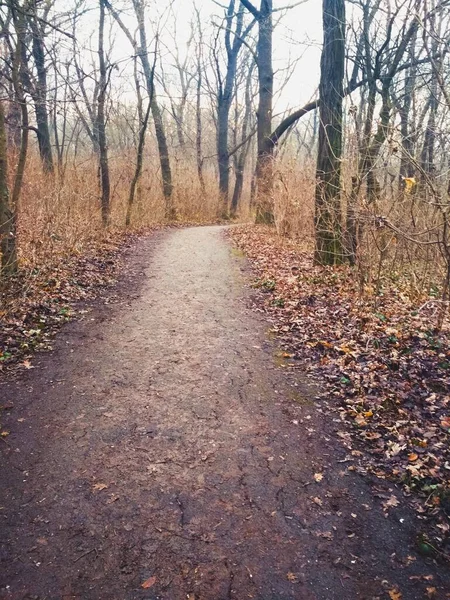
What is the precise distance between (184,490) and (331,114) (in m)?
7.45

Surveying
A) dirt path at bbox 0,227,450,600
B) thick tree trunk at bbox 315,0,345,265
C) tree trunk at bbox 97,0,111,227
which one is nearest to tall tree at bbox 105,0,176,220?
tree trunk at bbox 97,0,111,227

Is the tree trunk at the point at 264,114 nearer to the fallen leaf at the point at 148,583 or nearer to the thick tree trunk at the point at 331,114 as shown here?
the thick tree trunk at the point at 331,114

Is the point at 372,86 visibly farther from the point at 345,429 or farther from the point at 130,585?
the point at 130,585

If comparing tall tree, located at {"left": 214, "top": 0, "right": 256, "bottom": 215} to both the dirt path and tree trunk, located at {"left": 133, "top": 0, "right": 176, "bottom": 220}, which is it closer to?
tree trunk, located at {"left": 133, "top": 0, "right": 176, "bottom": 220}

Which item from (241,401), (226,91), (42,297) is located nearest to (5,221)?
(42,297)

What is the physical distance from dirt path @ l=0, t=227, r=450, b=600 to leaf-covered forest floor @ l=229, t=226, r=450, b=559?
0.21 metres

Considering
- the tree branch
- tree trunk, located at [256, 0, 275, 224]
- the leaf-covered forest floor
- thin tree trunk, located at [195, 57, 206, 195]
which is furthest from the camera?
thin tree trunk, located at [195, 57, 206, 195]

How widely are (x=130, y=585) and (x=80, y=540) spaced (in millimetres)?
465

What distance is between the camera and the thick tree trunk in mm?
7668

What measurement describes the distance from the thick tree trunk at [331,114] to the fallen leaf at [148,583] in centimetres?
642

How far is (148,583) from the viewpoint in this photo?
2.29 meters

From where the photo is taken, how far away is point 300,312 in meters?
6.45

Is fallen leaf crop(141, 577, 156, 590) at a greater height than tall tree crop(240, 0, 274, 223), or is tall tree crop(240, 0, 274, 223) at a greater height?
tall tree crop(240, 0, 274, 223)

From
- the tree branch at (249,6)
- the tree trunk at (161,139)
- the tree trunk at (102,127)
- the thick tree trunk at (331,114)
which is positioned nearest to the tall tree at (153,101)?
the tree trunk at (161,139)
